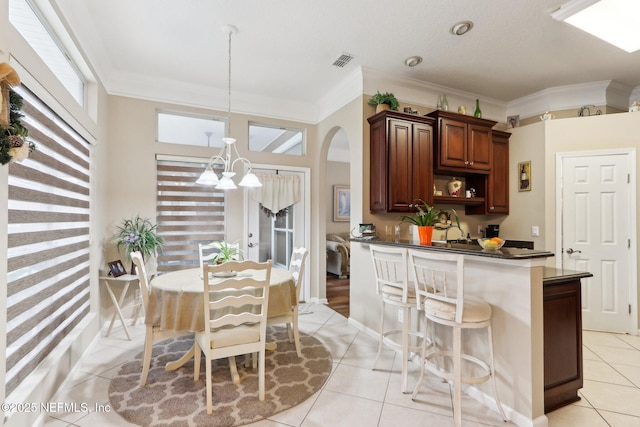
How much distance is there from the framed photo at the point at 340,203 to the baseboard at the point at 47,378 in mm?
5512

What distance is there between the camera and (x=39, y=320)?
198 centimetres

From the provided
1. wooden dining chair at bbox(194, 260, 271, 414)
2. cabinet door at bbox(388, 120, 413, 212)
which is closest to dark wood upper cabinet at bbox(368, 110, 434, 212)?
cabinet door at bbox(388, 120, 413, 212)

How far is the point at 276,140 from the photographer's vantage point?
475cm

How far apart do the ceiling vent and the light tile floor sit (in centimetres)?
308

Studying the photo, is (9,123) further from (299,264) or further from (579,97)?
(579,97)

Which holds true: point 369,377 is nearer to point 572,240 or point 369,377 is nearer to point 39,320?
point 39,320

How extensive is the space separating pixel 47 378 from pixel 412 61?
421cm

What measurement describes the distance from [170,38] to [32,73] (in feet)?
5.00

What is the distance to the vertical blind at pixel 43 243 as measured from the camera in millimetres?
1727

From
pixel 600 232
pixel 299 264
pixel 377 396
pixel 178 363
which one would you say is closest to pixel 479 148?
pixel 600 232

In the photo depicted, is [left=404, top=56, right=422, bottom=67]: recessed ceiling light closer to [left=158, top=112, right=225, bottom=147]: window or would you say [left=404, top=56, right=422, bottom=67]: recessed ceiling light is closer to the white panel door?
the white panel door

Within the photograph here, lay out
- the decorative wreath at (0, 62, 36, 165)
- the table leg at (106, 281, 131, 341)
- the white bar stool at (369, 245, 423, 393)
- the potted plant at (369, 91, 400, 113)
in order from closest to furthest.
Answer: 1. the decorative wreath at (0, 62, 36, 165)
2. the white bar stool at (369, 245, 423, 393)
3. the table leg at (106, 281, 131, 341)
4. the potted plant at (369, 91, 400, 113)

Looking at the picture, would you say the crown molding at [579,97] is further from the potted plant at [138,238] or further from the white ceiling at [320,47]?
the potted plant at [138,238]

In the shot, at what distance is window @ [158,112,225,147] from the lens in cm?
404
